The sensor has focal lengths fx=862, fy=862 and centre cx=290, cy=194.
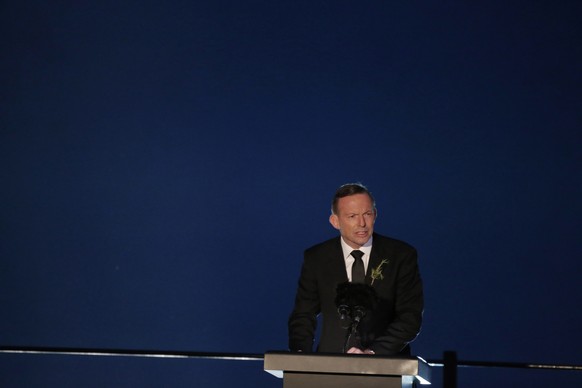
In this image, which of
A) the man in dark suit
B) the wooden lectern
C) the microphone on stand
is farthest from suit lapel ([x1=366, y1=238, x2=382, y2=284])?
the wooden lectern

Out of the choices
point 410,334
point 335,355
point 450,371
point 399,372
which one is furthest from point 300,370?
point 450,371

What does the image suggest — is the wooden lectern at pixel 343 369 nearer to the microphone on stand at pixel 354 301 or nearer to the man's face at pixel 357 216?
the microphone on stand at pixel 354 301

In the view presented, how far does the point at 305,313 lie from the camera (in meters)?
3.68

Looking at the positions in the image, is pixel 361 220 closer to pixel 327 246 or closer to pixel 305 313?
pixel 327 246

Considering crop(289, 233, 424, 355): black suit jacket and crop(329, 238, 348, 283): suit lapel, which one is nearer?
crop(289, 233, 424, 355): black suit jacket

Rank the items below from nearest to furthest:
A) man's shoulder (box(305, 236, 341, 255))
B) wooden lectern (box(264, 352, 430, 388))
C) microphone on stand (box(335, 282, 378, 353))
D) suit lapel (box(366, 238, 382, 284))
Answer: wooden lectern (box(264, 352, 430, 388))
microphone on stand (box(335, 282, 378, 353))
suit lapel (box(366, 238, 382, 284))
man's shoulder (box(305, 236, 341, 255))

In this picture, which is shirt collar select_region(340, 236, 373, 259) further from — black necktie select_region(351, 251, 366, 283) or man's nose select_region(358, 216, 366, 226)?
man's nose select_region(358, 216, 366, 226)

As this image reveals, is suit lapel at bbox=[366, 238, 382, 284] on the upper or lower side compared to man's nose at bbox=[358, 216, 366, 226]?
lower

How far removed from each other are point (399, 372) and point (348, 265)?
3.58 ft

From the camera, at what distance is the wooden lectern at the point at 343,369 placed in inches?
106

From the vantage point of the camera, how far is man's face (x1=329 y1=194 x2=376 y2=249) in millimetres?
3568

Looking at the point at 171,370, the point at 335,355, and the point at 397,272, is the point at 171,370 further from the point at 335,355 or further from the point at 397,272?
the point at 335,355

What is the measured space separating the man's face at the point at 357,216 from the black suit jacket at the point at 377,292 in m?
0.12

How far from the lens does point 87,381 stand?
229 inches
